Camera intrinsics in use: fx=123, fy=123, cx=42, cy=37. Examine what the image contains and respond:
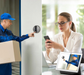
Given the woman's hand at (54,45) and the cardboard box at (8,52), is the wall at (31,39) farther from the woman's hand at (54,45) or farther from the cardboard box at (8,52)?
the cardboard box at (8,52)

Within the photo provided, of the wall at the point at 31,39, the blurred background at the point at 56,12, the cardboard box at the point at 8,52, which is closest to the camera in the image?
the cardboard box at the point at 8,52

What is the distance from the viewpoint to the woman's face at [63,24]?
5.88 feet

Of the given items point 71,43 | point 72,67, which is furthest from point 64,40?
point 72,67

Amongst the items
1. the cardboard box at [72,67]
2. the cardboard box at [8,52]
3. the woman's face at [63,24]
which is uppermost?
the woman's face at [63,24]

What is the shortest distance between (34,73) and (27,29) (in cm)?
60

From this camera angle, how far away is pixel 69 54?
1.77 meters

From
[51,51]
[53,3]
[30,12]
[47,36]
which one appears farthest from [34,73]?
[53,3]

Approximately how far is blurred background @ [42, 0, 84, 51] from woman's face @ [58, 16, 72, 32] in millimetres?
64

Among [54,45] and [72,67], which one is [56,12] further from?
[72,67]

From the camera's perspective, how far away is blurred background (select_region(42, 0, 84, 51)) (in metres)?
1.74

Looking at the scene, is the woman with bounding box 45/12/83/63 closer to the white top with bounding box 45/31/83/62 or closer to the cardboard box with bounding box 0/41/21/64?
the white top with bounding box 45/31/83/62

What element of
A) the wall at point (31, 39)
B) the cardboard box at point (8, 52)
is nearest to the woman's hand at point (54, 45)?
the wall at point (31, 39)

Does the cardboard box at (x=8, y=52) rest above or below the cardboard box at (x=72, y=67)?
above

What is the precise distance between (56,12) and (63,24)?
208 mm
